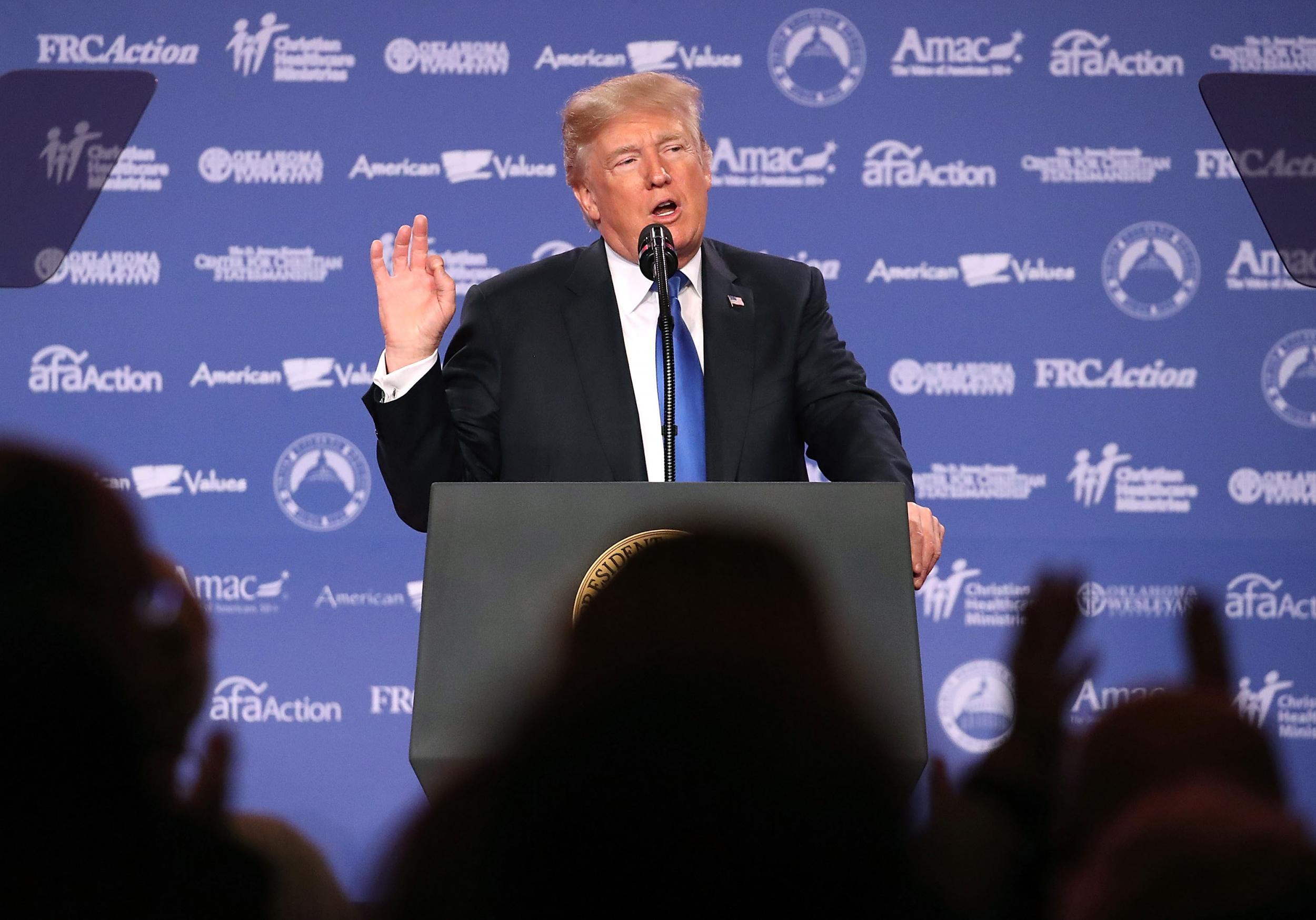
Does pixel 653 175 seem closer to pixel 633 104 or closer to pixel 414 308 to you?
pixel 633 104

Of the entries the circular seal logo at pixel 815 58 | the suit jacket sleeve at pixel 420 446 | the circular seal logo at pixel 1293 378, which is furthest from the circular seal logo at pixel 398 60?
the circular seal logo at pixel 1293 378

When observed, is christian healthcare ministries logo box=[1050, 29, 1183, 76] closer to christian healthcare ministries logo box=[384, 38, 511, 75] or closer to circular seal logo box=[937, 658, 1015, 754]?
christian healthcare ministries logo box=[384, 38, 511, 75]

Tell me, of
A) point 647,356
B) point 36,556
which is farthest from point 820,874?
point 647,356

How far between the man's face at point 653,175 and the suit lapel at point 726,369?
9 centimetres

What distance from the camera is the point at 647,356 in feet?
6.56

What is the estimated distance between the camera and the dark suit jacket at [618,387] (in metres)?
1.86

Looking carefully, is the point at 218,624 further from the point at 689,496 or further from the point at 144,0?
the point at 689,496

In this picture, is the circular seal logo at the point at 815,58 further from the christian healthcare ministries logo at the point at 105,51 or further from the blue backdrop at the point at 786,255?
the christian healthcare ministries logo at the point at 105,51

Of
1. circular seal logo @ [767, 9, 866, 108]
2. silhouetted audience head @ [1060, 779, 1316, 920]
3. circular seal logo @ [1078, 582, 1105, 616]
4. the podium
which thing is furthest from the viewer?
circular seal logo @ [767, 9, 866, 108]

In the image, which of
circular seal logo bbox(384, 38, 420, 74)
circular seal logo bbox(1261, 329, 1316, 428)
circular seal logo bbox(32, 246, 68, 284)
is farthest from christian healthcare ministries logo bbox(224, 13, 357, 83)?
circular seal logo bbox(1261, 329, 1316, 428)

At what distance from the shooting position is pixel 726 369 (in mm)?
1909

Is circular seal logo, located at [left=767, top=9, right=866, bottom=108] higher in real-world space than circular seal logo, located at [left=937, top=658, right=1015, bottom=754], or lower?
higher

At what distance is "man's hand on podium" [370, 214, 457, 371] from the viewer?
1.52m

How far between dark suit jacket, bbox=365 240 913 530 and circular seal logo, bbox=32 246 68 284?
283 centimetres
